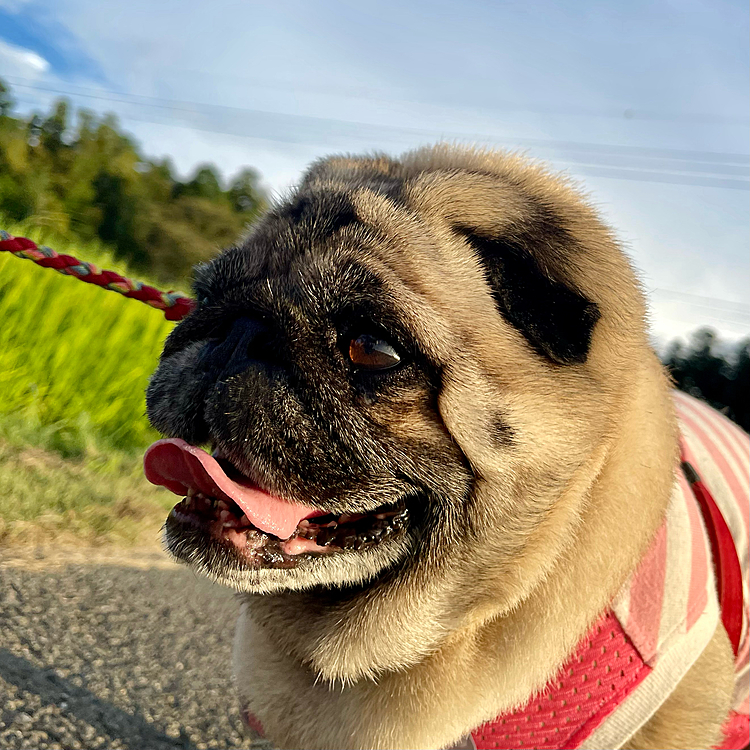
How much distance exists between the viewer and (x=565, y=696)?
163 cm

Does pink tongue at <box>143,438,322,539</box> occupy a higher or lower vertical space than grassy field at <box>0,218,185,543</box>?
higher

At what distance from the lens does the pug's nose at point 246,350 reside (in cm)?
141

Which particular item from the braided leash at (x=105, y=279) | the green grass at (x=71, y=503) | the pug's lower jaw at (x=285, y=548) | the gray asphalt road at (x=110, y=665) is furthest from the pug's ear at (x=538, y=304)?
the green grass at (x=71, y=503)

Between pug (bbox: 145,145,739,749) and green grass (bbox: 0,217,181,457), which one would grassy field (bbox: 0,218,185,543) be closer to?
green grass (bbox: 0,217,181,457)

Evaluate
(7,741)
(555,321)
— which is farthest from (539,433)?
(7,741)

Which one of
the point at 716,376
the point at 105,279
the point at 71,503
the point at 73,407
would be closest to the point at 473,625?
the point at 105,279

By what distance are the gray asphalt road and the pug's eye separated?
1.83 metres

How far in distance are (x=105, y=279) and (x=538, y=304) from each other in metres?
1.84

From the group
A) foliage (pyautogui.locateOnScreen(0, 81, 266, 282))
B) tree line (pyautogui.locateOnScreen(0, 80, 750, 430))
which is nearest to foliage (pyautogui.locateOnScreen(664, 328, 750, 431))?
tree line (pyautogui.locateOnScreen(0, 80, 750, 430))

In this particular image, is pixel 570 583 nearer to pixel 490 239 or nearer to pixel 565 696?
pixel 565 696

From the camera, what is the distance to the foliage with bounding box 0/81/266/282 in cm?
1106

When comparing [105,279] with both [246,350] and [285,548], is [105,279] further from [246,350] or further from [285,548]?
[285,548]

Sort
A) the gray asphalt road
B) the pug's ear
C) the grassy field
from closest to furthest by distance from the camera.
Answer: the pug's ear → the gray asphalt road → the grassy field

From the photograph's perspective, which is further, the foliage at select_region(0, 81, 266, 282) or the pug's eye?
the foliage at select_region(0, 81, 266, 282)
